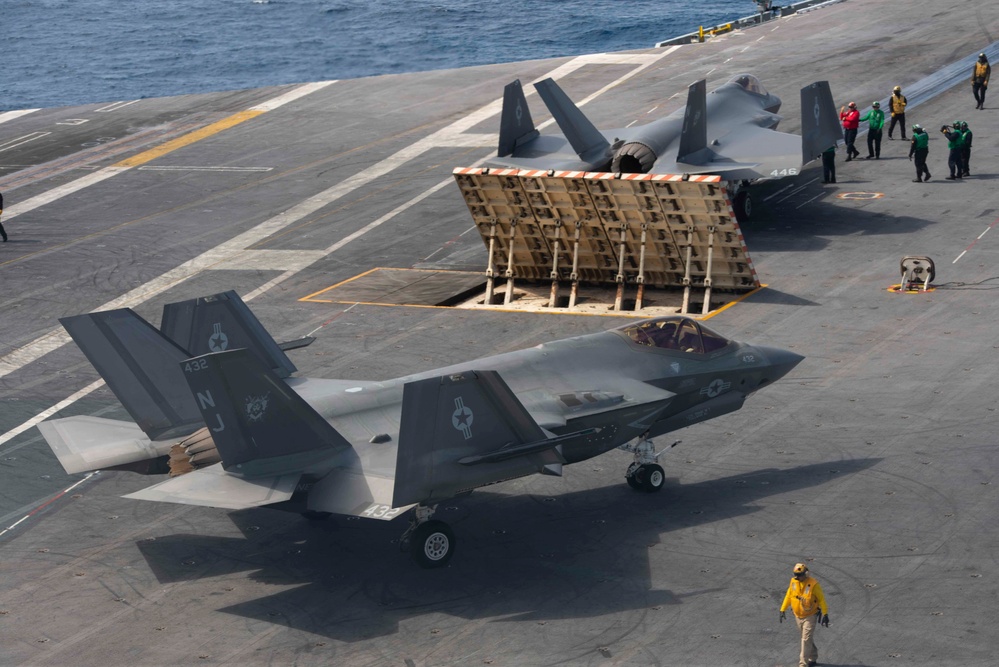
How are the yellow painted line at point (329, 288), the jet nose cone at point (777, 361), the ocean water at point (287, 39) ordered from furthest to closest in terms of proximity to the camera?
the ocean water at point (287, 39) < the yellow painted line at point (329, 288) < the jet nose cone at point (777, 361)

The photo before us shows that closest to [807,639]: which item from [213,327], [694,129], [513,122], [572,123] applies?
[213,327]

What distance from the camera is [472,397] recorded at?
64.4 feet

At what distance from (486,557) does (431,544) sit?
118cm

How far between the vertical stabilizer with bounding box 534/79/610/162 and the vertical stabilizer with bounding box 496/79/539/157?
35.4 inches

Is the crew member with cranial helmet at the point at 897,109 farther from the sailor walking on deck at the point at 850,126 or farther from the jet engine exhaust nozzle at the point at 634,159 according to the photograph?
the jet engine exhaust nozzle at the point at 634,159

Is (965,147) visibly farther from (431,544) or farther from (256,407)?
(256,407)

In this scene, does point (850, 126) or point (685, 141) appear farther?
point (850, 126)

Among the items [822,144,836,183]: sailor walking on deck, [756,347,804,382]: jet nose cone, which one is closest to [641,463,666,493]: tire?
[756,347,804,382]: jet nose cone

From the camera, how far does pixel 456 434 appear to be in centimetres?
1956

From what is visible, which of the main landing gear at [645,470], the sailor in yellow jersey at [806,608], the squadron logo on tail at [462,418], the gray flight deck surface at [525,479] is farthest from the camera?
the main landing gear at [645,470]

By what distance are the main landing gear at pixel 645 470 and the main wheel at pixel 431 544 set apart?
13.5 feet

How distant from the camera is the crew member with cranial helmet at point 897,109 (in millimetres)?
45031

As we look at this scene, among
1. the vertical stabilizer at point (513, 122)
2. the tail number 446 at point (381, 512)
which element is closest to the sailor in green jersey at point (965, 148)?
the vertical stabilizer at point (513, 122)

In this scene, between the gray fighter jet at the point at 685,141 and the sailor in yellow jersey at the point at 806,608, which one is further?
the gray fighter jet at the point at 685,141
